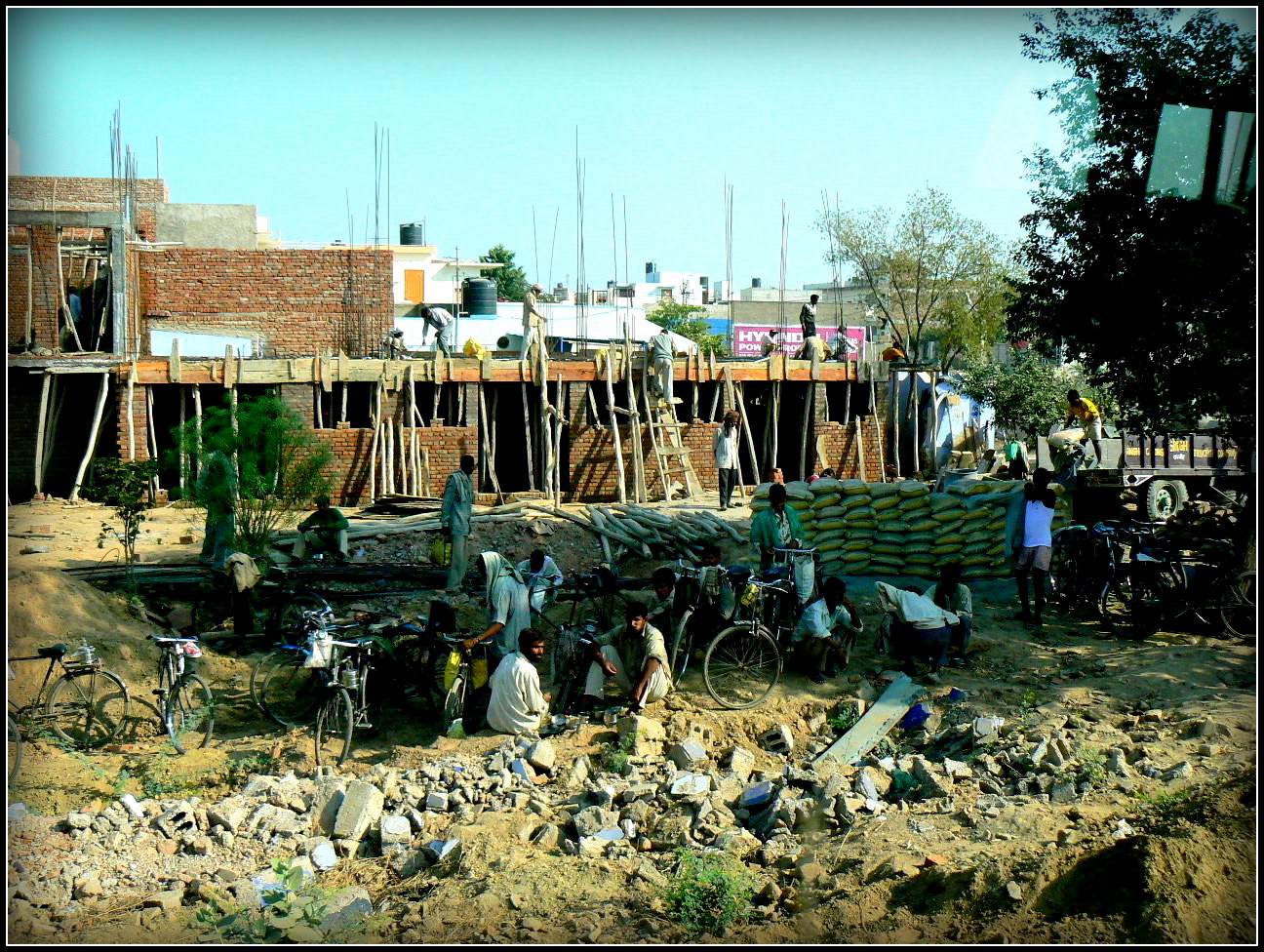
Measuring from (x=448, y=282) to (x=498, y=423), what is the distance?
21.6m

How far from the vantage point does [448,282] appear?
132 feet

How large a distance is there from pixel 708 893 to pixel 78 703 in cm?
486

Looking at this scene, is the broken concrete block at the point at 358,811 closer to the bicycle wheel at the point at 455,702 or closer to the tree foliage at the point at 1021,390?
the bicycle wheel at the point at 455,702

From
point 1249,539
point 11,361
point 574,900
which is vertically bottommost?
point 574,900

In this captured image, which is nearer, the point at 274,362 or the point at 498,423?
the point at 274,362

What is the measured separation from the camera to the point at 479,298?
29.6 meters

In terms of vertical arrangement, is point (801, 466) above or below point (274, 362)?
below

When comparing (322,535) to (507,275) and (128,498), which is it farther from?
(507,275)

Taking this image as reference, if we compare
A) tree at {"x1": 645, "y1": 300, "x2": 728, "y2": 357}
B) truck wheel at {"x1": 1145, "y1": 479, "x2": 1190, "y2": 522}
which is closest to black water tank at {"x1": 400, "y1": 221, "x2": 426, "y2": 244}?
tree at {"x1": 645, "y1": 300, "x2": 728, "y2": 357}

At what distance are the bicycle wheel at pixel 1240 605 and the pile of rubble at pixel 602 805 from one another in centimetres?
202

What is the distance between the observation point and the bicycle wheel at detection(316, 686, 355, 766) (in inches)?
346

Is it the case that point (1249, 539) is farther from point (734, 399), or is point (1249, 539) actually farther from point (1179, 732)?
point (734, 399)

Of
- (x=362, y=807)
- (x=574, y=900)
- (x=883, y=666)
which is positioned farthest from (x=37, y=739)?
(x=883, y=666)

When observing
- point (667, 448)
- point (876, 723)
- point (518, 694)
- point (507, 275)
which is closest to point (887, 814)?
point (876, 723)
